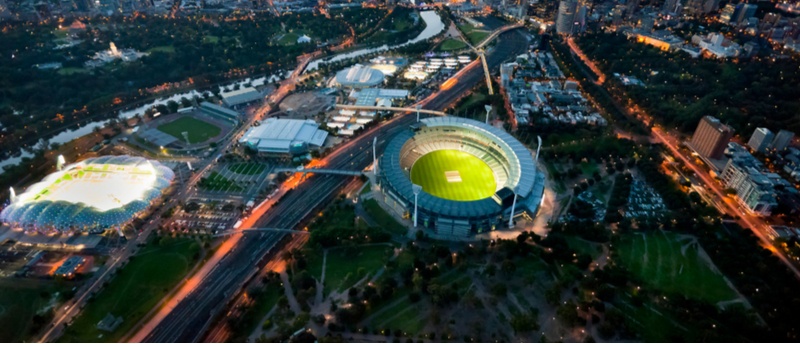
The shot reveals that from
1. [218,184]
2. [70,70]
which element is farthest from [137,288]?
[70,70]

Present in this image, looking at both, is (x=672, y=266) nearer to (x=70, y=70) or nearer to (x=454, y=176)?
(x=454, y=176)

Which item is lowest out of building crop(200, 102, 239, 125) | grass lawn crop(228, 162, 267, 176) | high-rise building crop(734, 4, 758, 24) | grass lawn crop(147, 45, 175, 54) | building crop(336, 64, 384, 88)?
grass lawn crop(228, 162, 267, 176)

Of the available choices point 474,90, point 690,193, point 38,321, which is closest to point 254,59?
point 474,90

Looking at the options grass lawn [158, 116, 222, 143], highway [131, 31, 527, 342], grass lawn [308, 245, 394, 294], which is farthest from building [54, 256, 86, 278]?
grass lawn [158, 116, 222, 143]

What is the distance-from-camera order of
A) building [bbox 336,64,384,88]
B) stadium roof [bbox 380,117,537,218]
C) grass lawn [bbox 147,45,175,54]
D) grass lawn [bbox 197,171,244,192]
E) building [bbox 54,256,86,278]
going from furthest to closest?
grass lawn [bbox 147,45,175,54] → building [bbox 336,64,384,88] → grass lawn [bbox 197,171,244,192] → stadium roof [bbox 380,117,537,218] → building [bbox 54,256,86,278]

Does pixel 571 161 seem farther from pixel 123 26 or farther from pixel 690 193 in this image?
pixel 123 26

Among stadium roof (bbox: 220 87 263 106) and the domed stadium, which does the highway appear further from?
stadium roof (bbox: 220 87 263 106)
